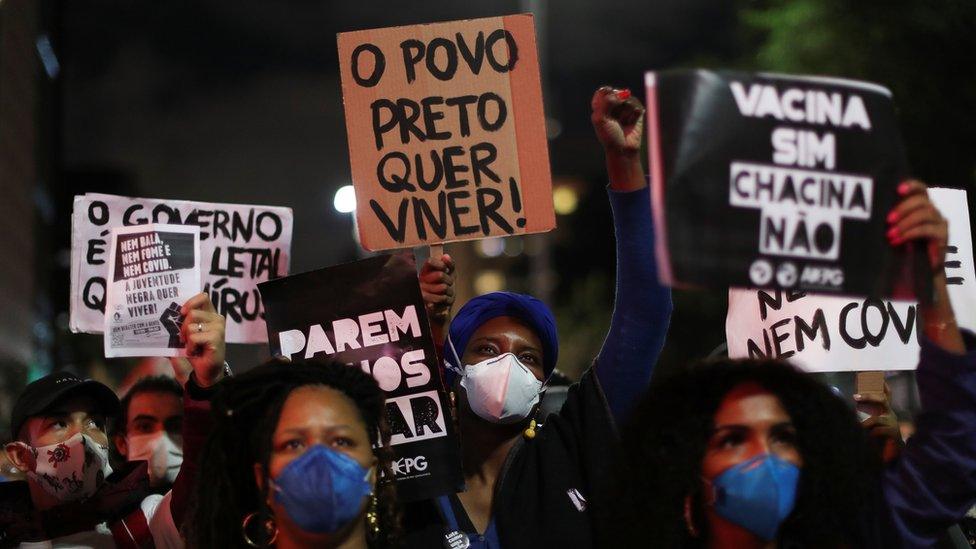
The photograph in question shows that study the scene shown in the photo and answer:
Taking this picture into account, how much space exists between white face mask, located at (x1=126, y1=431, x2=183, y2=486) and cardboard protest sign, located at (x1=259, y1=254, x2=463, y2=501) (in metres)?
1.58

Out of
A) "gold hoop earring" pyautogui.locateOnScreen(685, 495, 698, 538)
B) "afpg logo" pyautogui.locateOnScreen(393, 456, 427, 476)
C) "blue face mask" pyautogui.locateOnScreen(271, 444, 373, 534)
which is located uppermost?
"blue face mask" pyautogui.locateOnScreen(271, 444, 373, 534)

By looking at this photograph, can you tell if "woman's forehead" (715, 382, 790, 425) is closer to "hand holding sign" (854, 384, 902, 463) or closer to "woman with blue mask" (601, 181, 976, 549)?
"woman with blue mask" (601, 181, 976, 549)

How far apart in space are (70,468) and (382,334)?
1.38 m

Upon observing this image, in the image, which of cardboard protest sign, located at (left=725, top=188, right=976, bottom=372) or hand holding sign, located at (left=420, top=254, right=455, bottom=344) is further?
cardboard protest sign, located at (left=725, top=188, right=976, bottom=372)

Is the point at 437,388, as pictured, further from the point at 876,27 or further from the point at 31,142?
the point at 31,142

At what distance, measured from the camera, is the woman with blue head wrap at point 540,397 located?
372cm

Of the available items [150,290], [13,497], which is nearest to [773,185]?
[150,290]

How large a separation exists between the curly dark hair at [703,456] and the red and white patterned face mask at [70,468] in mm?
2146

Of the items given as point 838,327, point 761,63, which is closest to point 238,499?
point 838,327

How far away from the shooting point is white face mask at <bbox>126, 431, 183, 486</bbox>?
17.9 feet

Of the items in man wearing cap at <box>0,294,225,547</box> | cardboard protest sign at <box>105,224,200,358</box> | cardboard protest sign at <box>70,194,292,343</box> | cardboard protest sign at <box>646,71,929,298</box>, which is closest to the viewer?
cardboard protest sign at <box>646,71,929,298</box>

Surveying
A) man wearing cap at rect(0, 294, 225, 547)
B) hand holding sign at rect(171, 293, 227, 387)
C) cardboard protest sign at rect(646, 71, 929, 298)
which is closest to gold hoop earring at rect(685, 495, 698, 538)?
cardboard protest sign at rect(646, 71, 929, 298)

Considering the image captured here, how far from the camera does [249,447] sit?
3527 millimetres

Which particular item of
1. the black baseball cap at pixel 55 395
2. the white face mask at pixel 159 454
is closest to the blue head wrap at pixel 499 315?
the black baseball cap at pixel 55 395
